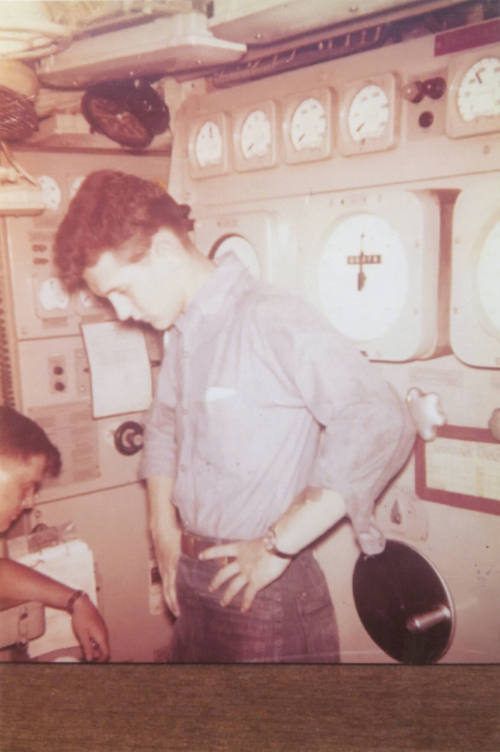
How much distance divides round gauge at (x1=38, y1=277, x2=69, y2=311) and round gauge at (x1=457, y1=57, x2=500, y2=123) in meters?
1.30

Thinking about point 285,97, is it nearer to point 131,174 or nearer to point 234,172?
point 234,172

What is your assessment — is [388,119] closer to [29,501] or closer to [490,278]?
[490,278]

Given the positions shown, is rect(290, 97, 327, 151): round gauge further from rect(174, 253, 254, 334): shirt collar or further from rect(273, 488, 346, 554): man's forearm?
rect(273, 488, 346, 554): man's forearm

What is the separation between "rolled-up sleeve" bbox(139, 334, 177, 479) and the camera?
2143 millimetres

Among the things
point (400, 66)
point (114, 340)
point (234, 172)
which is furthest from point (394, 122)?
point (114, 340)

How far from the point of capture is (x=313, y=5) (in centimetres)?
184

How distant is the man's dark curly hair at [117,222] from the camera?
1965 millimetres

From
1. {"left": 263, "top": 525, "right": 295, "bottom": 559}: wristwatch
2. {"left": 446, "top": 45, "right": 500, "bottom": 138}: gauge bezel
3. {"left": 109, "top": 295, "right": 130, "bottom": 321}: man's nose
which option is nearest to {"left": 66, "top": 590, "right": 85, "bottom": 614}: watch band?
{"left": 263, "top": 525, "right": 295, "bottom": 559}: wristwatch

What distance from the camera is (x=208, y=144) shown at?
7.16ft

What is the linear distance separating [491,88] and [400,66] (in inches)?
10.2

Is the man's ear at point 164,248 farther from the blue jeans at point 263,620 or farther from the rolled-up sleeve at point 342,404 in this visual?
the blue jeans at point 263,620

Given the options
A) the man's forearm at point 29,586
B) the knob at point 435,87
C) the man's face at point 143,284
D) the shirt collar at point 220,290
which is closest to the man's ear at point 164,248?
the man's face at point 143,284

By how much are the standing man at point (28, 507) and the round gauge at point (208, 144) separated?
100 cm

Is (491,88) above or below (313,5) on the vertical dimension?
below
